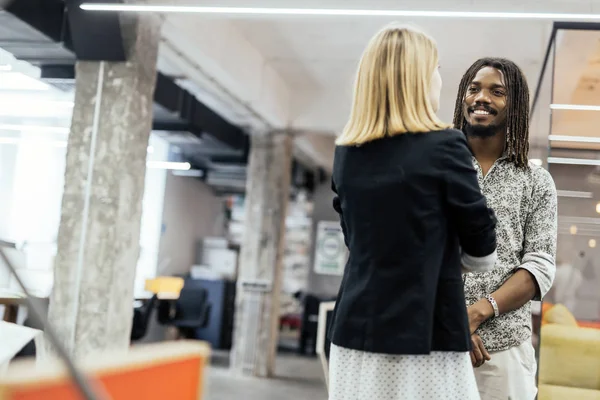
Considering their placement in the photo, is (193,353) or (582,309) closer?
(193,353)

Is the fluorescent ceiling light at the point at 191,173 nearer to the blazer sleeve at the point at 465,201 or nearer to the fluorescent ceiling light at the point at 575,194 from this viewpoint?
the fluorescent ceiling light at the point at 575,194

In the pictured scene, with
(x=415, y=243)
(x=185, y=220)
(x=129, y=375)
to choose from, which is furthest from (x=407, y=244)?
(x=185, y=220)

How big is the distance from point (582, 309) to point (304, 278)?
9564 mm

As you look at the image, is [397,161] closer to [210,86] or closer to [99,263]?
[99,263]

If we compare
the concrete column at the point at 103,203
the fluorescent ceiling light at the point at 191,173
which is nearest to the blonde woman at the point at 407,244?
the concrete column at the point at 103,203

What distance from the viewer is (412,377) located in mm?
1239

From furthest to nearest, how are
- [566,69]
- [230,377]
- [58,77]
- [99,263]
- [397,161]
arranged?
[230,377] → [58,77] → [99,263] → [566,69] → [397,161]

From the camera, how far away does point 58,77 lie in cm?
496

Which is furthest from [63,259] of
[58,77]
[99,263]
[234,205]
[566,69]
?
[234,205]

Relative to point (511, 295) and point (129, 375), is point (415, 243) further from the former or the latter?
point (129, 375)

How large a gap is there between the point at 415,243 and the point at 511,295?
14.4 inches

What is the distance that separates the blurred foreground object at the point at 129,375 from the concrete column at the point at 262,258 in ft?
25.2

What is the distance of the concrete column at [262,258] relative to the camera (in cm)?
841

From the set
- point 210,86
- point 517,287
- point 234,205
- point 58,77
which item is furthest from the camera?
point 234,205
